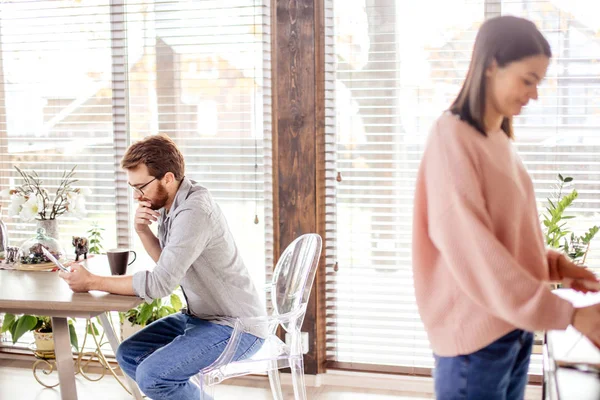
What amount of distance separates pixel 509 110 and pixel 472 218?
0.26 m

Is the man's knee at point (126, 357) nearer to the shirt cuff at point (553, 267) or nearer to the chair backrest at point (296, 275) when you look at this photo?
the chair backrest at point (296, 275)

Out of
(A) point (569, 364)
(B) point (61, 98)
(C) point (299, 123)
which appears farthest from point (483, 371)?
(B) point (61, 98)

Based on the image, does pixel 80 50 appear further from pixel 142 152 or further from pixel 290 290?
pixel 290 290

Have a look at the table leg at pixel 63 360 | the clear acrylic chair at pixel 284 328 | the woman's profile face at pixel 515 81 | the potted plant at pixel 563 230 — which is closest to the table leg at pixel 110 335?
the table leg at pixel 63 360

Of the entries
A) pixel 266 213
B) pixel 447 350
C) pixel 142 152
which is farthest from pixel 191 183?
pixel 447 350

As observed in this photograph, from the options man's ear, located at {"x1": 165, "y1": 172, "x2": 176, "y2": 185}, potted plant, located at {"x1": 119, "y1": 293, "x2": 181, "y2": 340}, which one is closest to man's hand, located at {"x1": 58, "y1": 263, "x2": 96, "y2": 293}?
man's ear, located at {"x1": 165, "y1": 172, "x2": 176, "y2": 185}

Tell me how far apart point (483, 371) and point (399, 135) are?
193cm

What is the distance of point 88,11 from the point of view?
342 cm

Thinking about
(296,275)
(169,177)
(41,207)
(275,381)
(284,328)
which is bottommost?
(275,381)

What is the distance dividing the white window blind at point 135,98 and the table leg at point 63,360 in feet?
3.47

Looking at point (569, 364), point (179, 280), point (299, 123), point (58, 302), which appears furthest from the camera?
point (299, 123)

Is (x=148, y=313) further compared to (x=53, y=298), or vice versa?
(x=148, y=313)

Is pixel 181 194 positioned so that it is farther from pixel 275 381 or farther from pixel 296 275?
pixel 275 381

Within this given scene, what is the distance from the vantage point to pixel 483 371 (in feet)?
4.41
